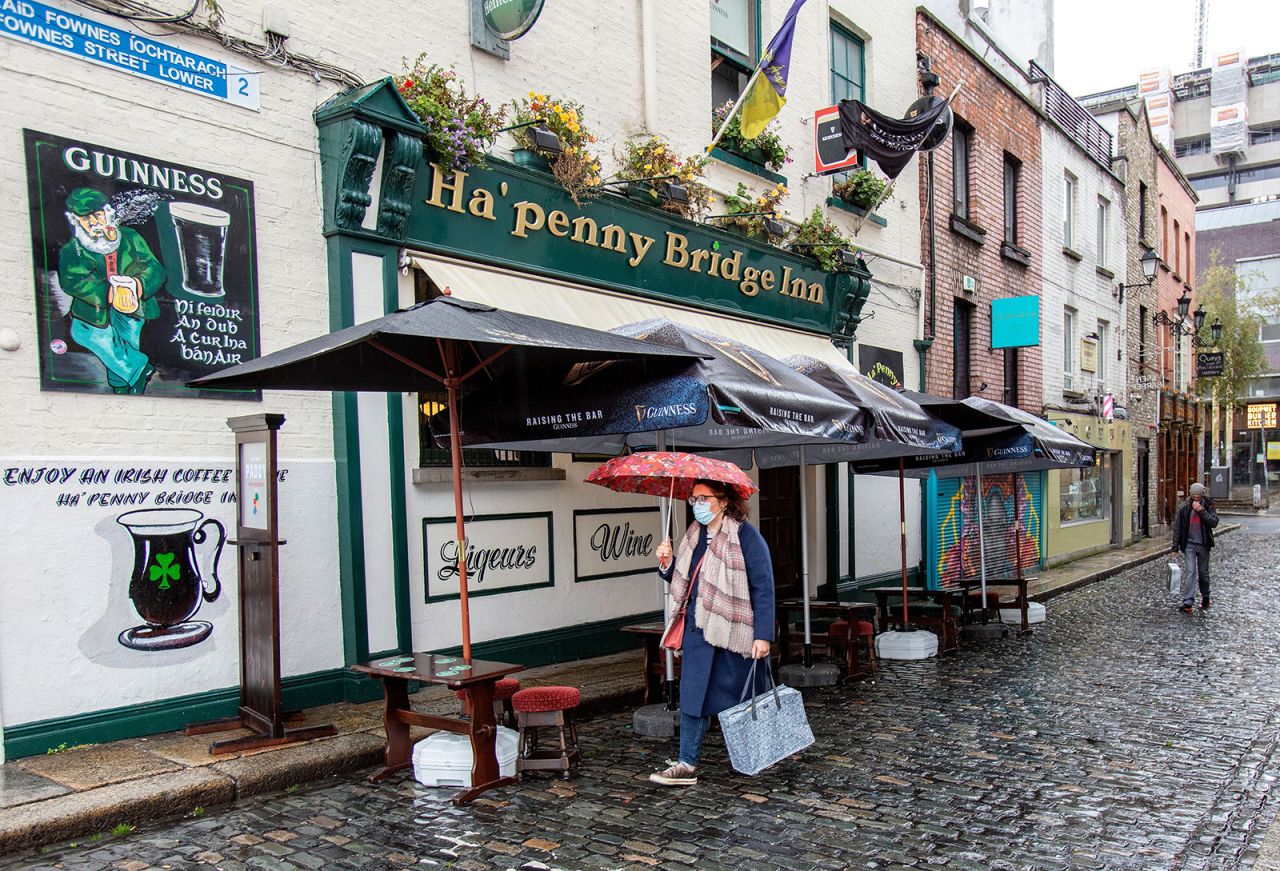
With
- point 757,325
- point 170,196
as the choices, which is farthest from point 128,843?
point 757,325

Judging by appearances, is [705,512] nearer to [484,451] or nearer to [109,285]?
[484,451]

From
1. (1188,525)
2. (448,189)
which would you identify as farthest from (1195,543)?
(448,189)

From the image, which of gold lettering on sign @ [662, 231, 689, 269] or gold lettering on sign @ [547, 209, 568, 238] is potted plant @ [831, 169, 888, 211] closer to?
gold lettering on sign @ [662, 231, 689, 269]

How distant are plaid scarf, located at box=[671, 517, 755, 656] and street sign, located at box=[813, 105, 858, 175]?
7801mm

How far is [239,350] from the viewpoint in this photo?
21.7 feet

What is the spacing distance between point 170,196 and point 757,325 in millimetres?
7069

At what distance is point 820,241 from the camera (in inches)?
487

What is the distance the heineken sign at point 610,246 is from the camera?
7906mm

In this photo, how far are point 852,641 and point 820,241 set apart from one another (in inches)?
221

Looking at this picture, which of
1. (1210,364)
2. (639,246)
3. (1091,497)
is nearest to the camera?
(639,246)

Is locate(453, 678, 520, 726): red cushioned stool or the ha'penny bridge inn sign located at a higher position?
the ha'penny bridge inn sign

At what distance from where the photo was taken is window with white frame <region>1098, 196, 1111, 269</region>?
22.6m

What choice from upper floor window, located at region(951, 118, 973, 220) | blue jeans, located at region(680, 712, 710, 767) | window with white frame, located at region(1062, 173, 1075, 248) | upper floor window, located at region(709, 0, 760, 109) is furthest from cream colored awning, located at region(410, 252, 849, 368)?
window with white frame, located at region(1062, 173, 1075, 248)

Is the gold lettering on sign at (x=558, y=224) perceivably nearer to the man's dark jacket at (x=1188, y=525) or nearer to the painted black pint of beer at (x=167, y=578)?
the painted black pint of beer at (x=167, y=578)
